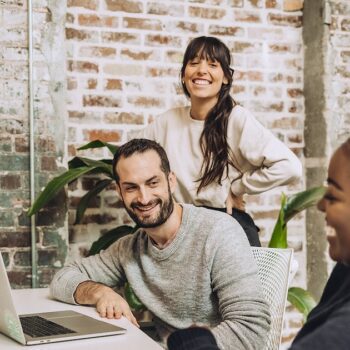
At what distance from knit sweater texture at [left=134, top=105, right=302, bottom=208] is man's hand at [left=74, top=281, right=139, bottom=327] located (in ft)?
2.48

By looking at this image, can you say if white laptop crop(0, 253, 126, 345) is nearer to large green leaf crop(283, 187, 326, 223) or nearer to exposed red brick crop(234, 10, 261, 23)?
large green leaf crop(283, 187, 326, 223)

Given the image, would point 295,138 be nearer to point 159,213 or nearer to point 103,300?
point 159,213

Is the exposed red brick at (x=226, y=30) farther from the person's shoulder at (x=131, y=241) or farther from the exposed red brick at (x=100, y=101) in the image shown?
the person's shoulder at (x=131, y=241)

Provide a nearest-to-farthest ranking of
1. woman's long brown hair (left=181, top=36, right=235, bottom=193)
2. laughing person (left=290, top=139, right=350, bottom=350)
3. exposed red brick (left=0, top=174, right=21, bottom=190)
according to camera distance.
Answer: laughing person (left=290, top=139, right=350, bottom=350) → woman's long brown hair (left=181, top=36, right=235, bottom=193) → exposed red brick (left=0, top=174, right=21, bottom=190)

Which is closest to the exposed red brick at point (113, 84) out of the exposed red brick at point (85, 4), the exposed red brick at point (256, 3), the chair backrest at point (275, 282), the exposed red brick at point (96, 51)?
the exposed red brick at point (96, 51)

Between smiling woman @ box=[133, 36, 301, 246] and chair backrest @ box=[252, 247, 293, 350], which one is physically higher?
smiling woman @ box=[133, 36, 301, 246]

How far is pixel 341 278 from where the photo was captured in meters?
1.27

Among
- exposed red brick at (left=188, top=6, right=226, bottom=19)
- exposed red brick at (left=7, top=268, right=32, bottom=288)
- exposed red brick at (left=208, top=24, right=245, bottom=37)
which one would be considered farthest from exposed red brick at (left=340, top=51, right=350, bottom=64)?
exposed red brick at (left=7, top=268, right=32, bottom=288)

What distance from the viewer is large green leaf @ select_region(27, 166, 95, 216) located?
2.65 m

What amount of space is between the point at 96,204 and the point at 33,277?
0.49m

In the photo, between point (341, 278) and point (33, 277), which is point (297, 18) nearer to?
point (33, 277)

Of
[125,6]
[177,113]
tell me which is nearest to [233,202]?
[177,113]

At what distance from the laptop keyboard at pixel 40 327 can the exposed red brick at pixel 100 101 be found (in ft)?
5.32

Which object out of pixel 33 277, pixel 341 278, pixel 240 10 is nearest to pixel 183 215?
pixel 341 278
